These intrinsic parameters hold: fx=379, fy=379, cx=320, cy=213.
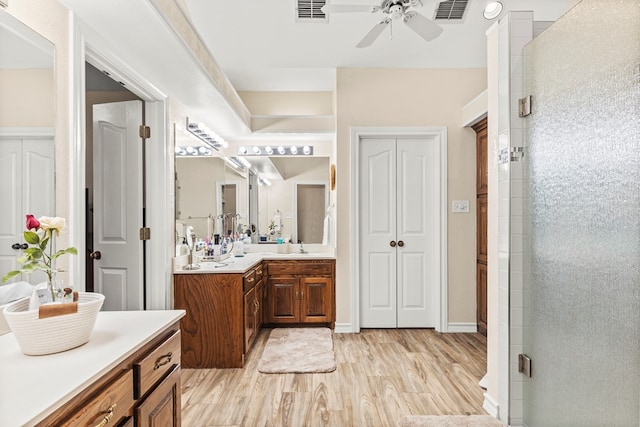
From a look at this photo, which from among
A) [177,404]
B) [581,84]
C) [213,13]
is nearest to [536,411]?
[581,84]

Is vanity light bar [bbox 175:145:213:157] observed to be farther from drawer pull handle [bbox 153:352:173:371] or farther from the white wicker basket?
the white wicker basket

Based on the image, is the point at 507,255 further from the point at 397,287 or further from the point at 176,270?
the point at 176,270

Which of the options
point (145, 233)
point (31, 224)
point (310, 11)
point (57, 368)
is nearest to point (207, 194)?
point (145, 233)

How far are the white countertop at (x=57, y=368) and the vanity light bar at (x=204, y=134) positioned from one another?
2410 millimetres

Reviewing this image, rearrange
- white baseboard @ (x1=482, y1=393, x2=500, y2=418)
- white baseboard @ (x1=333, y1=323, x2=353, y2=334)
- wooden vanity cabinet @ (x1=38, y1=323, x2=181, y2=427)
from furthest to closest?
white baseboard @ (x1=333, y1=323, x2=353, y2=334)
white baseboard @ (x1=482, y1=393, x2=500, y2=418)
wooden vanity cabinet @ (x1=38, y1=323, x2=181, y2=427)

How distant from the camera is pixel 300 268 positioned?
4.19m

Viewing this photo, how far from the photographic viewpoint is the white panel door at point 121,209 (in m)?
2.97

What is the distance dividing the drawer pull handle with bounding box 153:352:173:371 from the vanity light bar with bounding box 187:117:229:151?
2.45 m

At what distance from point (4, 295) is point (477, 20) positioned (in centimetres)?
374

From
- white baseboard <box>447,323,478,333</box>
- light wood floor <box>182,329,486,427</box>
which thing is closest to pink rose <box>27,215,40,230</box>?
light wood floor <box>182,329,486,427</box>

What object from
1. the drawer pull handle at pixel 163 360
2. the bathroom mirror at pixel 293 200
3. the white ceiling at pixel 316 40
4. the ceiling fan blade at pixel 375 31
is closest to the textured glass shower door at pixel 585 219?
the ceiling fan blade at pixel 375 31

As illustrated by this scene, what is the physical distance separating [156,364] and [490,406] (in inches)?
80.1

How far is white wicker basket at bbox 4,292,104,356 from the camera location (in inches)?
44.9

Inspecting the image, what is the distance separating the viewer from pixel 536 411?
2.07m
